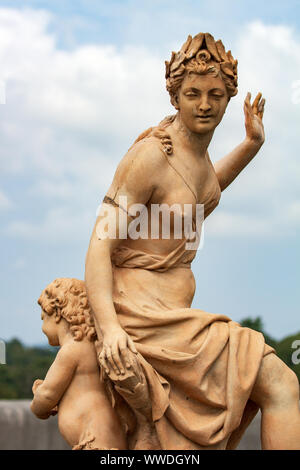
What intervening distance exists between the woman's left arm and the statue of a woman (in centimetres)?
44

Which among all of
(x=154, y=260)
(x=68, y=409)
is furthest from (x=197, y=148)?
(x=68, y=409)

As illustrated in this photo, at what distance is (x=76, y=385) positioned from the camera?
5488mm

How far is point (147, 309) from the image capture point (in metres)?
5.35

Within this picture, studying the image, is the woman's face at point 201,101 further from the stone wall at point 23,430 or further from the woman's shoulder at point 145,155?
the stone wall at point 23,430

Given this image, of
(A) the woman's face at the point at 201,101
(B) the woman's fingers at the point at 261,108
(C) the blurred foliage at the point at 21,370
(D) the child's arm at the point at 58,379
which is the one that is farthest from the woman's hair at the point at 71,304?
(C) the blurred foliage at the point at 21,370

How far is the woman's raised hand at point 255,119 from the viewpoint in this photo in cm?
601

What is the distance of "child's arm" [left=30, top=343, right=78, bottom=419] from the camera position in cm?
546

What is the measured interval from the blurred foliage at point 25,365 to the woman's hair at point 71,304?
348 inches

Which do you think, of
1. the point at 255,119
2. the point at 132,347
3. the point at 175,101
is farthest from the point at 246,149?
the point at 132,347

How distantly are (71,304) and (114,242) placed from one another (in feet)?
1.60

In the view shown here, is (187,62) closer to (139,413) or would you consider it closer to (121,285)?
(121,285)

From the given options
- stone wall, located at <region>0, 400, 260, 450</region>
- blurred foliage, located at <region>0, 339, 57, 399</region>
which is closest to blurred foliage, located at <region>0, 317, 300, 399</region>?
blurred foliage, located at <region>0, 339, 57, 399</region>

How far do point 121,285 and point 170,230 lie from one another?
1.48 ft

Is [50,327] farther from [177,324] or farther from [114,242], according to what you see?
[177,324]
